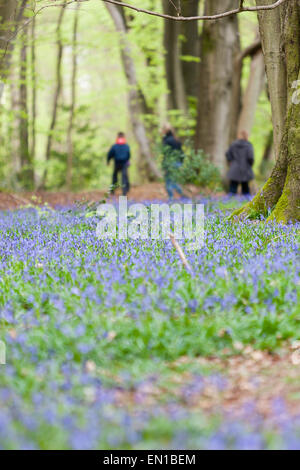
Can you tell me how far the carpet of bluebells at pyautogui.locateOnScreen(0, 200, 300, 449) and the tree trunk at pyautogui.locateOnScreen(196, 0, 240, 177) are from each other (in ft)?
36.6

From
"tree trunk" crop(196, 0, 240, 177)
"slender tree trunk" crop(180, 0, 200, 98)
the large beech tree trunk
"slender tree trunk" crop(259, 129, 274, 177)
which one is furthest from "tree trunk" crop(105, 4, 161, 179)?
the large beech tree trunk

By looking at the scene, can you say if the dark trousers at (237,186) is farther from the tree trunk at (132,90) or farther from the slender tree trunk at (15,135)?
the slender tree trunk at (15,135)

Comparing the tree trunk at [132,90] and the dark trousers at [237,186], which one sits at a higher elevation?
the tree trunk at [132,90]

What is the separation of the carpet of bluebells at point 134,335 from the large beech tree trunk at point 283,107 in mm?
1291

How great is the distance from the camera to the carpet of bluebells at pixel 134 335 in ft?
9.00

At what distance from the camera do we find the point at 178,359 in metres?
3.71

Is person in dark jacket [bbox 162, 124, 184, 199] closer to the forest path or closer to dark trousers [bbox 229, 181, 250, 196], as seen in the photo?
the forest path

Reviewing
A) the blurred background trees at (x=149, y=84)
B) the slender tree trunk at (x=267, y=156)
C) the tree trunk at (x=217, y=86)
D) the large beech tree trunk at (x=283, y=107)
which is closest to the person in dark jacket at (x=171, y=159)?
the blurred background trees at (x=149, y=84)

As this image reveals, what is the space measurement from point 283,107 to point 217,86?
795 cm

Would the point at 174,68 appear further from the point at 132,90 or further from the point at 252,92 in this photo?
the point at 252,92

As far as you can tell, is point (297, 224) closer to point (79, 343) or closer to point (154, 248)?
point (154, 248)

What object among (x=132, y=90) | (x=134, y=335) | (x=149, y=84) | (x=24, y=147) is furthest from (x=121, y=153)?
(x=134, y=335)

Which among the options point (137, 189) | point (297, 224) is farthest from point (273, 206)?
point (137, 189)

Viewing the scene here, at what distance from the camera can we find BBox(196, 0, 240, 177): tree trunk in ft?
53.0
